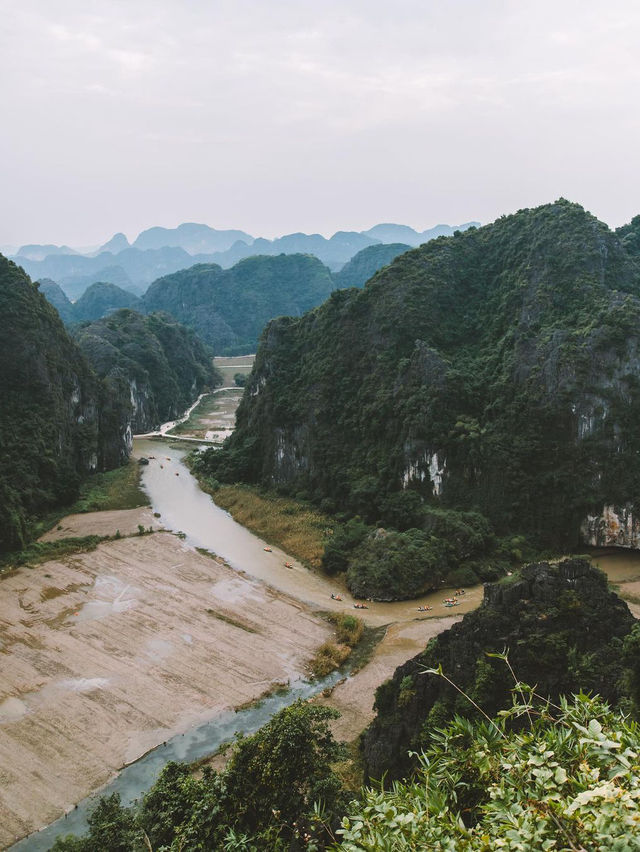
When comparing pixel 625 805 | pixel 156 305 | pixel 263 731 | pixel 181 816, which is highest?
pixel 156 305

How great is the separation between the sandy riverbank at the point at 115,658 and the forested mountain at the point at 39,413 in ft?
26.8

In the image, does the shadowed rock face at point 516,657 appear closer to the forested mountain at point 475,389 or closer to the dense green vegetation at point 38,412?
the forested mountain at point 475,389

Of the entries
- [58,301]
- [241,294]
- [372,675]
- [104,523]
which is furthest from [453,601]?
[58,301]

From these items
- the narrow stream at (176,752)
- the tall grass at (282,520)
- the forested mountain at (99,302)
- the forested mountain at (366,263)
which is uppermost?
the forested mountain at (366,263)

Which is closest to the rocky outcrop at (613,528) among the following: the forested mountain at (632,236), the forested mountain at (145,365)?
the forested mountain at (632,236)

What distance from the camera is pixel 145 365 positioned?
8619 centimetres

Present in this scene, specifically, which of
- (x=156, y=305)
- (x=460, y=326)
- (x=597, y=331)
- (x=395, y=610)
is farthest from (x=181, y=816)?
(x=156, y=305)

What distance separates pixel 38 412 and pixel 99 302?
418 feet

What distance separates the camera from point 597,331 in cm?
3694

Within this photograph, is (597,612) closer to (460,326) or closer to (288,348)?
(460,326)

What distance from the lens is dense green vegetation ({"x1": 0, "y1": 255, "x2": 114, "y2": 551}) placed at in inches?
1715

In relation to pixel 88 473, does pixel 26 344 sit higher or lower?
higher

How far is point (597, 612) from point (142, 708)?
15750 millimetres

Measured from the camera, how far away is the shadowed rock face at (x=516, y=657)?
56.2 ft
